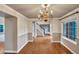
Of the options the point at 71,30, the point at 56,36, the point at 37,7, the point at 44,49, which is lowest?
the point at 44,49

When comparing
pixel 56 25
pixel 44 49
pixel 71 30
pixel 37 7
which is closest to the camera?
pixel 37 7

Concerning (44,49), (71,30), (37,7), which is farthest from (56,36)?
(37,7)

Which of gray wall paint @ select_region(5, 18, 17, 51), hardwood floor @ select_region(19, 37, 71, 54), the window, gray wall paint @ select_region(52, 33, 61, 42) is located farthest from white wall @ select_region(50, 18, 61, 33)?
gray wall paint @ select_region(5, 18, 17, 51)

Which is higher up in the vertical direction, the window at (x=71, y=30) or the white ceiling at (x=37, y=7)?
the white ceiling at (x=37, y=7)

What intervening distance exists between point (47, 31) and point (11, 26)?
1560cm

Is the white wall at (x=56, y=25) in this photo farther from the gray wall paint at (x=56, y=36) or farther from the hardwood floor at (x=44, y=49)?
the hardwood floor at (x=44, y=49)

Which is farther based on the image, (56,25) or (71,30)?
(56,25)

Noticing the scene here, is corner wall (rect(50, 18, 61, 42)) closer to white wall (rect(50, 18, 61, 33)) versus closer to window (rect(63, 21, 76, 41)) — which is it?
white wall (rect(50, 18, 61, 33))

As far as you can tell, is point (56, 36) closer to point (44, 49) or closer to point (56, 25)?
point (56, 25)

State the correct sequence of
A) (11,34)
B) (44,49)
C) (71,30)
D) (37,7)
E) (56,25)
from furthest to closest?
(56,25)
(44,49)
(71,30)
(11,34)
(37,7)

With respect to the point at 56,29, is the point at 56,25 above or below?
above

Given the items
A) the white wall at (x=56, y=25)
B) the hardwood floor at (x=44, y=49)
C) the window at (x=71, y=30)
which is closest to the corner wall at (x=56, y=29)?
the white wall at (x=56, y=25)

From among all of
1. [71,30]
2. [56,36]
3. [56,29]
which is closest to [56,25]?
[56,29]
